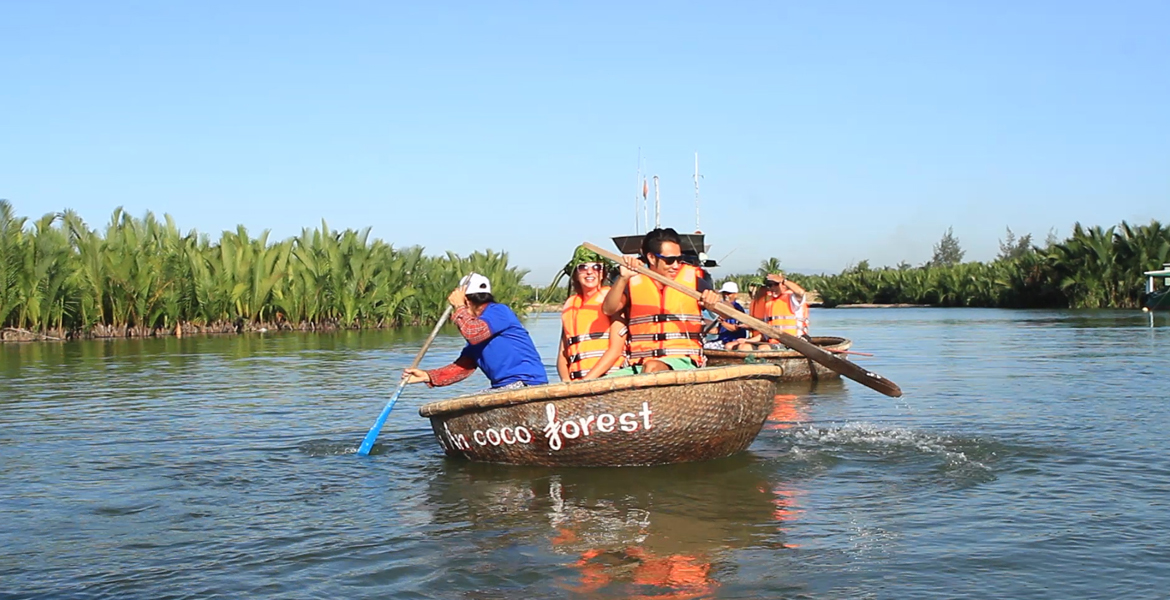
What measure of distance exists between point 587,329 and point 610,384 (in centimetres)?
123

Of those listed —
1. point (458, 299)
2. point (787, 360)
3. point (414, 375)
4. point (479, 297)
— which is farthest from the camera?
point (787, 360)

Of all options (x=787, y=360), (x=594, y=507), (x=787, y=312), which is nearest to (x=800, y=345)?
(x=594, y=507)

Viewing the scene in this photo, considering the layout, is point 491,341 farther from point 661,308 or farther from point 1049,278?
point 1049,278

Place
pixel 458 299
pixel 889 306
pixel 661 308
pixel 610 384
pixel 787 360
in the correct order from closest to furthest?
pixel 610 384, pixel 661 308, pixel 458 299, pixel 787 360, pixel 889 306

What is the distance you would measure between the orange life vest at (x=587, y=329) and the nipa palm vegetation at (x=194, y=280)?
16601mm

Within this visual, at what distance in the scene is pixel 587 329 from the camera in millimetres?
8031

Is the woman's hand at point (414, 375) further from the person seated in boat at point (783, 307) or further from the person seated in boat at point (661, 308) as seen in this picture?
the person seated in boat at point (783, 307)

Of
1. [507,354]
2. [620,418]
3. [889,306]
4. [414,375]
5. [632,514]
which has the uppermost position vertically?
[889,306]

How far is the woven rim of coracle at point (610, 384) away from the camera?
22.4ft

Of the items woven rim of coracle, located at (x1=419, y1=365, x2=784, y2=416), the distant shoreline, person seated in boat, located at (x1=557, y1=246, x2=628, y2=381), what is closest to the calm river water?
woven rim of coracle, located at (x1=419, y1=365, x2=784, y2=416)

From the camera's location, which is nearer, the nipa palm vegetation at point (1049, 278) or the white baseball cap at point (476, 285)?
the white baseball cap at point (476, 285)

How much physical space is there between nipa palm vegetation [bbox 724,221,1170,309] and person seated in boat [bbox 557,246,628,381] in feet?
75.0

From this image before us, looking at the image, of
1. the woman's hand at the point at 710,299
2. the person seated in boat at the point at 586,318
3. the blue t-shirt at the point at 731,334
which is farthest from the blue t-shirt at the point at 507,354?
the blue t-shirt at the point at 731,334

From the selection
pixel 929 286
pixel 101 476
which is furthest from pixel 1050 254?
pixel 101 476
